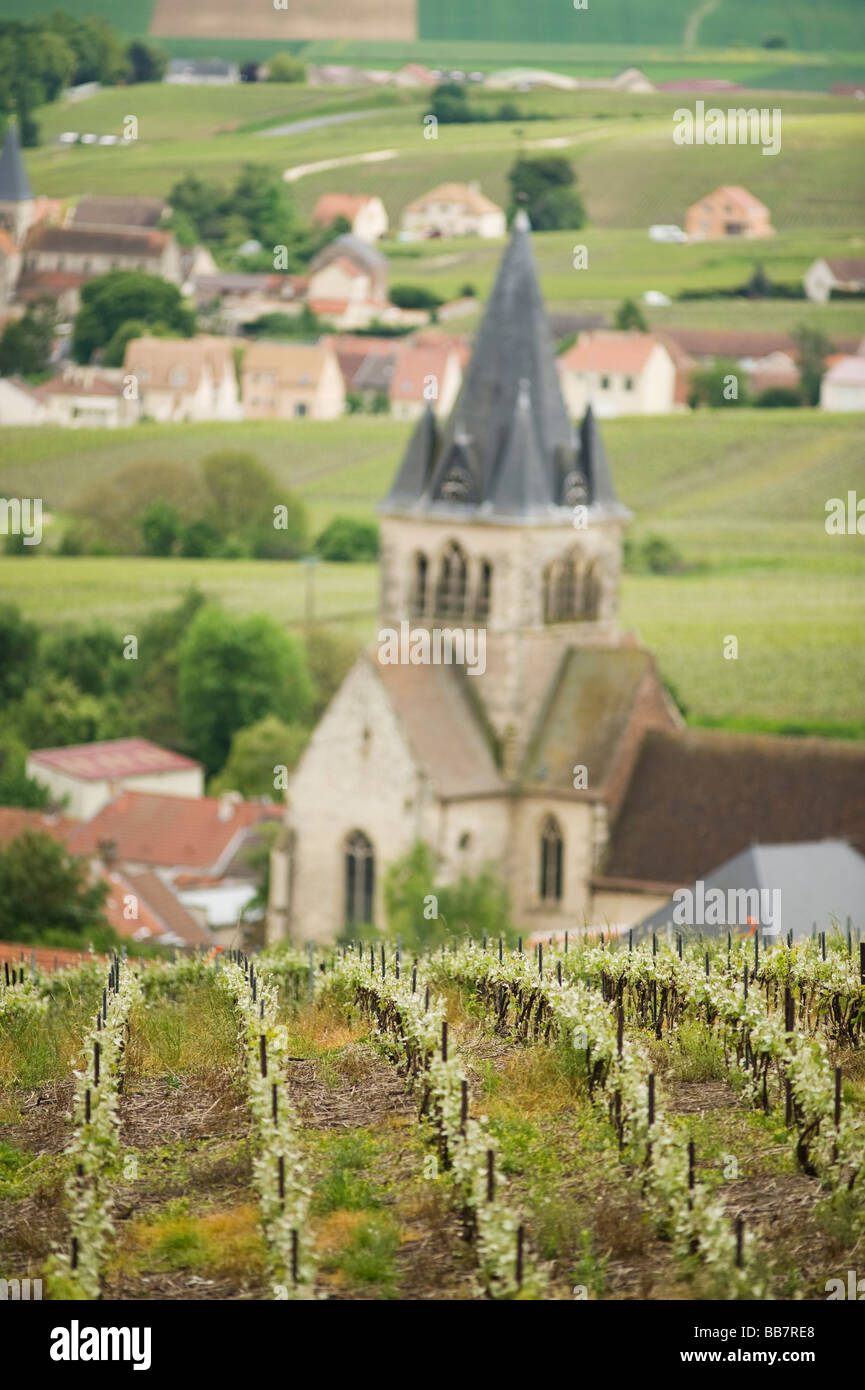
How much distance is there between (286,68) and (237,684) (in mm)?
26319

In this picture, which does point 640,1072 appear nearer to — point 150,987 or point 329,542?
point 150,987

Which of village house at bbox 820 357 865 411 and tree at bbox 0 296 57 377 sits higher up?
tree at bbox 0 296 57 377

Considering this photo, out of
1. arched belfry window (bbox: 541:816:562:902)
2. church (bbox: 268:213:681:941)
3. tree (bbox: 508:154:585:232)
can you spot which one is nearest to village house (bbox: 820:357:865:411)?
tree (bbox: 508:154:585:232)

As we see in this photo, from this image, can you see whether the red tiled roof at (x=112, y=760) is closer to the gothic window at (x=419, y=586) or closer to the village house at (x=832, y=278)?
the gothic window at (x=419, y=586)

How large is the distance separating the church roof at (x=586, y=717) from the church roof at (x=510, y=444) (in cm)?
317

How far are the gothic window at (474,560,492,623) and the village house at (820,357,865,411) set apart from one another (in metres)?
46.0

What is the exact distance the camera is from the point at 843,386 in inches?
3930

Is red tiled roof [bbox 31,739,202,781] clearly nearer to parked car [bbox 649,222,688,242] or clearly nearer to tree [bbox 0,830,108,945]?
tree [bbox 0,830,108,945]

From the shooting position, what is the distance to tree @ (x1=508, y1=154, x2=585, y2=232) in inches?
3701

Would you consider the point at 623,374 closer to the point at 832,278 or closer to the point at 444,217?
the point at 444,217

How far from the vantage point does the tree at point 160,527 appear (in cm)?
10319

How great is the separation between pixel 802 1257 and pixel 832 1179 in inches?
38.6

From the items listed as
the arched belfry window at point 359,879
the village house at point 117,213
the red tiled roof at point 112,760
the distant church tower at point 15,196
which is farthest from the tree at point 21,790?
the village house at point 117,213
